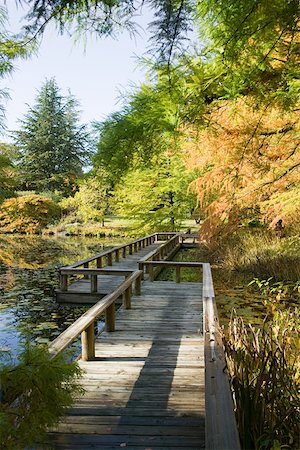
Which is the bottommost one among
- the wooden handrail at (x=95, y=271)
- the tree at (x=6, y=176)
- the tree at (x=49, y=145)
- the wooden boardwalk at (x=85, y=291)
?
the wooden boardwalk at (x=85, y=291)

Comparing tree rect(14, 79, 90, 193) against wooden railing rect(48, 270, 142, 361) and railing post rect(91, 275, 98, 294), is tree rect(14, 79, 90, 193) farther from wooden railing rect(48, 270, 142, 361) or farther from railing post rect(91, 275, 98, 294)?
wooden railing rect(48, 270, 142, 361)

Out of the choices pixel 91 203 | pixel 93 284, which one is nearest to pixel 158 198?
pixel 91 203

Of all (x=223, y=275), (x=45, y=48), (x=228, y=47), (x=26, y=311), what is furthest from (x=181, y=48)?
(x=223, y=275)

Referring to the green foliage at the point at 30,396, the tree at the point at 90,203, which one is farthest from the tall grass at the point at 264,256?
the tree at the point at 90,203

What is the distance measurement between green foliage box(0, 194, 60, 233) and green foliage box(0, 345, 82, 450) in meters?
32.0

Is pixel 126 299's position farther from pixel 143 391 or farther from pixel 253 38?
pixel 253 38

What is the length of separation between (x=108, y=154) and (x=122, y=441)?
2.00 m

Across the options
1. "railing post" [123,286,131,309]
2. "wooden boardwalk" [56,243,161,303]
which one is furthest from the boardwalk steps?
"wooden boardwalk" [56,243,161,303]

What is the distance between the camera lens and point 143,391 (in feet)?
11.7

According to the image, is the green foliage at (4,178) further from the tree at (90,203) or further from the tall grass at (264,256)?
the tree at (90,203)

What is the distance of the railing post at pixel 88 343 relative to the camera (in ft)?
13.8

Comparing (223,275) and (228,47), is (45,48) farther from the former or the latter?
(223,275)

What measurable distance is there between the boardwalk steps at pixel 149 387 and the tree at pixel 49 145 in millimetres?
37267

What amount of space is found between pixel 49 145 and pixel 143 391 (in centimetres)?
4123
